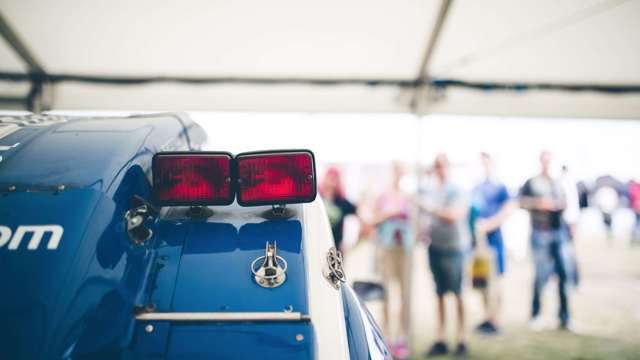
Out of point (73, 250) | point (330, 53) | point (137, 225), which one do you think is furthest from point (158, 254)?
point (330, 53)

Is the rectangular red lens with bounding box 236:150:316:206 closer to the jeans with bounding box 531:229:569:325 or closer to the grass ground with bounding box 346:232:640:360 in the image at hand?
the grass ground with bounding box 346:232:640:360

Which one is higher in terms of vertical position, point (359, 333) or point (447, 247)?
point (447, 247)

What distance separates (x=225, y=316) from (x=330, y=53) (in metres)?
3.20

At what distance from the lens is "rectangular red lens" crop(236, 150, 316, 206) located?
1322 mm

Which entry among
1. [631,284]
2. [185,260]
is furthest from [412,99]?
[631,284]

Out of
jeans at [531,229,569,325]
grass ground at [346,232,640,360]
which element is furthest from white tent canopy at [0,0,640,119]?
grass ground at [346,232,640,360]

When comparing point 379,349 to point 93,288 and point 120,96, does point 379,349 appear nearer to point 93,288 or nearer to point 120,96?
point 93,288

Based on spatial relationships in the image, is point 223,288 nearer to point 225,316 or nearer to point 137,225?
point 225,316

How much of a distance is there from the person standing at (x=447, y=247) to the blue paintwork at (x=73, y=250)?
11.1 ft

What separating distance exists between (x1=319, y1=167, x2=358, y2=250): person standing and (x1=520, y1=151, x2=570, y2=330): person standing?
2060mm

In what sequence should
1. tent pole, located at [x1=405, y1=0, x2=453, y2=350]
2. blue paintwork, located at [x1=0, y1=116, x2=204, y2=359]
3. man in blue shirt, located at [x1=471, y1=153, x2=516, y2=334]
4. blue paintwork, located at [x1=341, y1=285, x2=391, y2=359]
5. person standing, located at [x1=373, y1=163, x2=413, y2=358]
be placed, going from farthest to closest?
man in blue shirt, located at [x1=471, y1=153, x2=516, y2=334]
person standing, located at [x1=373, y1=163, x2=413, y2=358]
tent pole, located at [x1=405, y1=0, x2=453, y2=350]
blue paintwork, located at [x1=341, y1=285, x2=391, y2=359]
blue paintwork, located at [x1=0, y1=116, x2=204, y2=359]

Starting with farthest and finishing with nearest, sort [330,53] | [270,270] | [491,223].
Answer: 1. [491,223]
2. [330,53]
3. [270,270]

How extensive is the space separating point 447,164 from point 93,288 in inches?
151

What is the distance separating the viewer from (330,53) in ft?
13.0
